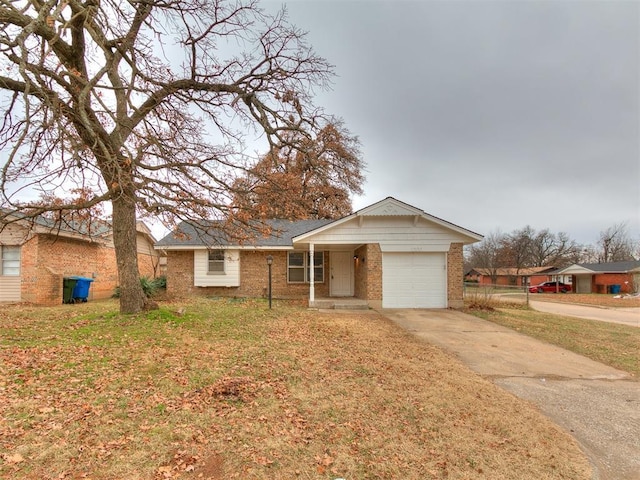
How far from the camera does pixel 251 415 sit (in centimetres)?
355

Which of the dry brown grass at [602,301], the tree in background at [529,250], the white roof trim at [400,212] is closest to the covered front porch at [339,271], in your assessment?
the white roof trim at [400,212]

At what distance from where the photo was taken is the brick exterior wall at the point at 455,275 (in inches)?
514

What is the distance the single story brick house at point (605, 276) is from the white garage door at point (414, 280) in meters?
33.4

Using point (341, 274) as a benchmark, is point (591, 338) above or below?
below

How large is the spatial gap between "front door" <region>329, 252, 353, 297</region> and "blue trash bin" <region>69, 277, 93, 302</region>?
10754 millimetres

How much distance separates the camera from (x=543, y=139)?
1642 cm

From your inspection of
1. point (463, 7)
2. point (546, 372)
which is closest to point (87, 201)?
point (546, 372)

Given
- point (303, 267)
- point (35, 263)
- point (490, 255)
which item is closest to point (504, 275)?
point (490, 255)

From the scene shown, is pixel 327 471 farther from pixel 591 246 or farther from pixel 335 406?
pixel 591 246

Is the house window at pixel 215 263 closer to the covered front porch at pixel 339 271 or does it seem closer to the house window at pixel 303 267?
the house window at pixel 303 267

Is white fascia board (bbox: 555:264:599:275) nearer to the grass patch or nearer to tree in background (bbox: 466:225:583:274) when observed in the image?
tree in background (bbox: 466:225:583:274)

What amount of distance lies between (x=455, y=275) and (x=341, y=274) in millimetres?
5657

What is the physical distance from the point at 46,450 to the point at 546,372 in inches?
263

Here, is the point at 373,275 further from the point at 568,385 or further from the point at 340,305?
the point at 568,385
